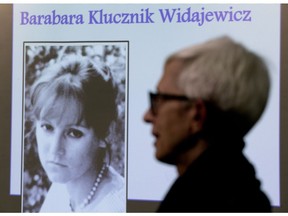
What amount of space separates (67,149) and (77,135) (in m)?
0.10

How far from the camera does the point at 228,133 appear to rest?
1.46 metres

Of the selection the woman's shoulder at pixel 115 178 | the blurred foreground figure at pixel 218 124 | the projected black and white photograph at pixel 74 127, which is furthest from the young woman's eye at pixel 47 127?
the blurred foreground figure at pixel 218 124

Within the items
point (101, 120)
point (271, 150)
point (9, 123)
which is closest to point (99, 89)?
point (101, 120)

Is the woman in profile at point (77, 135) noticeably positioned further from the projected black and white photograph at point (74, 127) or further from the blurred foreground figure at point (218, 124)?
the blurred foreground figure at point (218, 124)

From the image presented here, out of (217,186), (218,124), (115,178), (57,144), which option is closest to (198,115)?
(218,124)

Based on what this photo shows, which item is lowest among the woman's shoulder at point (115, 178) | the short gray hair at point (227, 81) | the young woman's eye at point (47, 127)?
the woman's shoulder at point (115, 178)

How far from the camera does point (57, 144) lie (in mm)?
2568

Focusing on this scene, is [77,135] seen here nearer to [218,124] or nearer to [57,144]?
[57,144]

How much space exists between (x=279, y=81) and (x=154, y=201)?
965 millimetres

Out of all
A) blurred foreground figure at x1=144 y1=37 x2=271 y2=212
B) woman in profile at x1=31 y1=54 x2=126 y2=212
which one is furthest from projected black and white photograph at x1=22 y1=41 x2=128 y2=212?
blurred foreground figure at x1=144 y1=37 x2=271 y2=212

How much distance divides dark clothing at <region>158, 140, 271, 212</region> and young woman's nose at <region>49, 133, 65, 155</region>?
4.08 ft

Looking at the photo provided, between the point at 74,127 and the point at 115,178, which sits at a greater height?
the point at 74,127

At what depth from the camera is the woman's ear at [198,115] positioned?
1.44 metres

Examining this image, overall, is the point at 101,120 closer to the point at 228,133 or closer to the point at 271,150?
the point at 271,150
